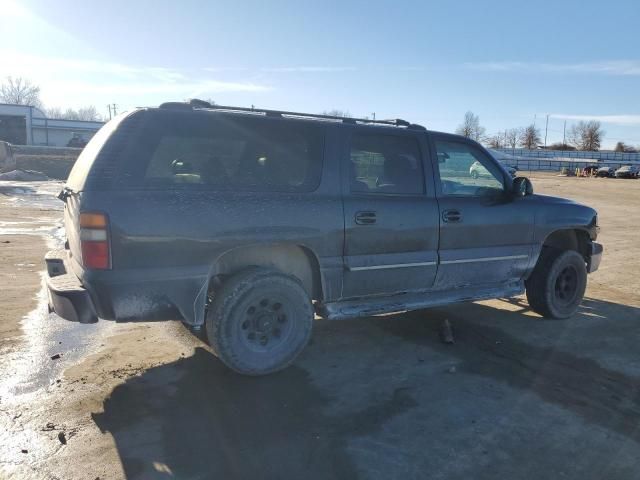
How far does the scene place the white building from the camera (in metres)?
65.6

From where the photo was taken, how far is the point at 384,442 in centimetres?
341

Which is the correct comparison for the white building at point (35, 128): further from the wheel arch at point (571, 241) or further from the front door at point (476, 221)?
the front door at point (476, 221)

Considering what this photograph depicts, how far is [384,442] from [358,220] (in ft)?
6.03

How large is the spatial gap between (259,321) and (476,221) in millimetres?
2335

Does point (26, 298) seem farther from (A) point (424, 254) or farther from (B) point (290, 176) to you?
(A) point (424, 254)

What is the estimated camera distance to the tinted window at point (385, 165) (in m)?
4.74

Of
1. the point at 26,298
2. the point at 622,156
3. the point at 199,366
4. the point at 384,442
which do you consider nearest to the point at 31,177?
the point at 26,298

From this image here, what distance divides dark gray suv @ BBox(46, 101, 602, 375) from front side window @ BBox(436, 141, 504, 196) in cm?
1

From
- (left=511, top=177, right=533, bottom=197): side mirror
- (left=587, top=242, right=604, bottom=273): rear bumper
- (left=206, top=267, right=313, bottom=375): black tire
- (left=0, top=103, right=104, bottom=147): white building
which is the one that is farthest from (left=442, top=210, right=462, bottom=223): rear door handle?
(left=0, top=103, right=104, bottom=147): white building

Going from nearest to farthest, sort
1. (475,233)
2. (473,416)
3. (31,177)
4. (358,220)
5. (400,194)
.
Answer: (473,416) → (358,220) → (400,194) → (475,233) → (31,177)

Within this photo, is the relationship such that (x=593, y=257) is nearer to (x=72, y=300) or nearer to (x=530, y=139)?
(x=72, y=300)

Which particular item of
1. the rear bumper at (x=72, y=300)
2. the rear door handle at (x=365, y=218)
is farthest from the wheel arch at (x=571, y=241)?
the rear bumper at (x=72, y=300)

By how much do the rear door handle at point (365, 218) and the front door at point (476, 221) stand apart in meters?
0.78

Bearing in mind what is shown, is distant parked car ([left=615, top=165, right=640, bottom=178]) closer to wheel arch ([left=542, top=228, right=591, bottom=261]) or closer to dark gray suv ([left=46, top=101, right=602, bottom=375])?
wheel arch ([left=542, top=228, right=591, bottom=261])
